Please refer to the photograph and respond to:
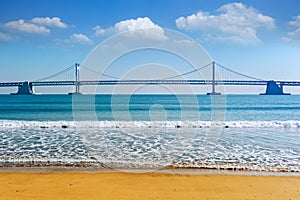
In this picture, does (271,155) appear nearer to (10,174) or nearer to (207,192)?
(207,192)

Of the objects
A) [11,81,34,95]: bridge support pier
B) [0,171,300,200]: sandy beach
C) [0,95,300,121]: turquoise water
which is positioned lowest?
[0,171,300,200]: sandy beach

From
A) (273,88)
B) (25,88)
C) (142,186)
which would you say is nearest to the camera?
(142,186)

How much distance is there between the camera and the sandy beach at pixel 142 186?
5.09 m

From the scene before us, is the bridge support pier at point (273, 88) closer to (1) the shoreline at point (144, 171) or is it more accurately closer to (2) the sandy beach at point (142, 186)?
(1) the shoreline at point (144, 171)

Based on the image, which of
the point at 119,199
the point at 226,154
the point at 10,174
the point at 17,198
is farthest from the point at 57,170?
the point at 226,154

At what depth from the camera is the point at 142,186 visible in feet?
18.5

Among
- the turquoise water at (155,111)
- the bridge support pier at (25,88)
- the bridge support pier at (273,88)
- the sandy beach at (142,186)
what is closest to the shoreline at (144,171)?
the sandy beach at (142,186)

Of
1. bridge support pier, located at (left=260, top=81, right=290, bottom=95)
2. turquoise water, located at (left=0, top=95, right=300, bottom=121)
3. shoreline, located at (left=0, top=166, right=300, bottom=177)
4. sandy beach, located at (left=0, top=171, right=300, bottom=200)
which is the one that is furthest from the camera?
bridge support pier, located at (left=260, top=81, right=290, bottom=95)

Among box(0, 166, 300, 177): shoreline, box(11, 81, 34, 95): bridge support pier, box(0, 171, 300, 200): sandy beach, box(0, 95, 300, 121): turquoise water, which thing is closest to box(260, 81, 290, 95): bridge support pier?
box(0, 95, 300, 121): turquoise water

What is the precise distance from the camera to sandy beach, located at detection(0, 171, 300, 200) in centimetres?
509

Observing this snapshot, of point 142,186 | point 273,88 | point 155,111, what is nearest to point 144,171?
point 142,186

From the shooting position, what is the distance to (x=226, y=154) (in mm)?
8688

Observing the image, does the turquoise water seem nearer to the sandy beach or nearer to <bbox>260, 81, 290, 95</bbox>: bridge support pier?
the sandy beach

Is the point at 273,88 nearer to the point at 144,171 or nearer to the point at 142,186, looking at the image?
the point at 144,171
